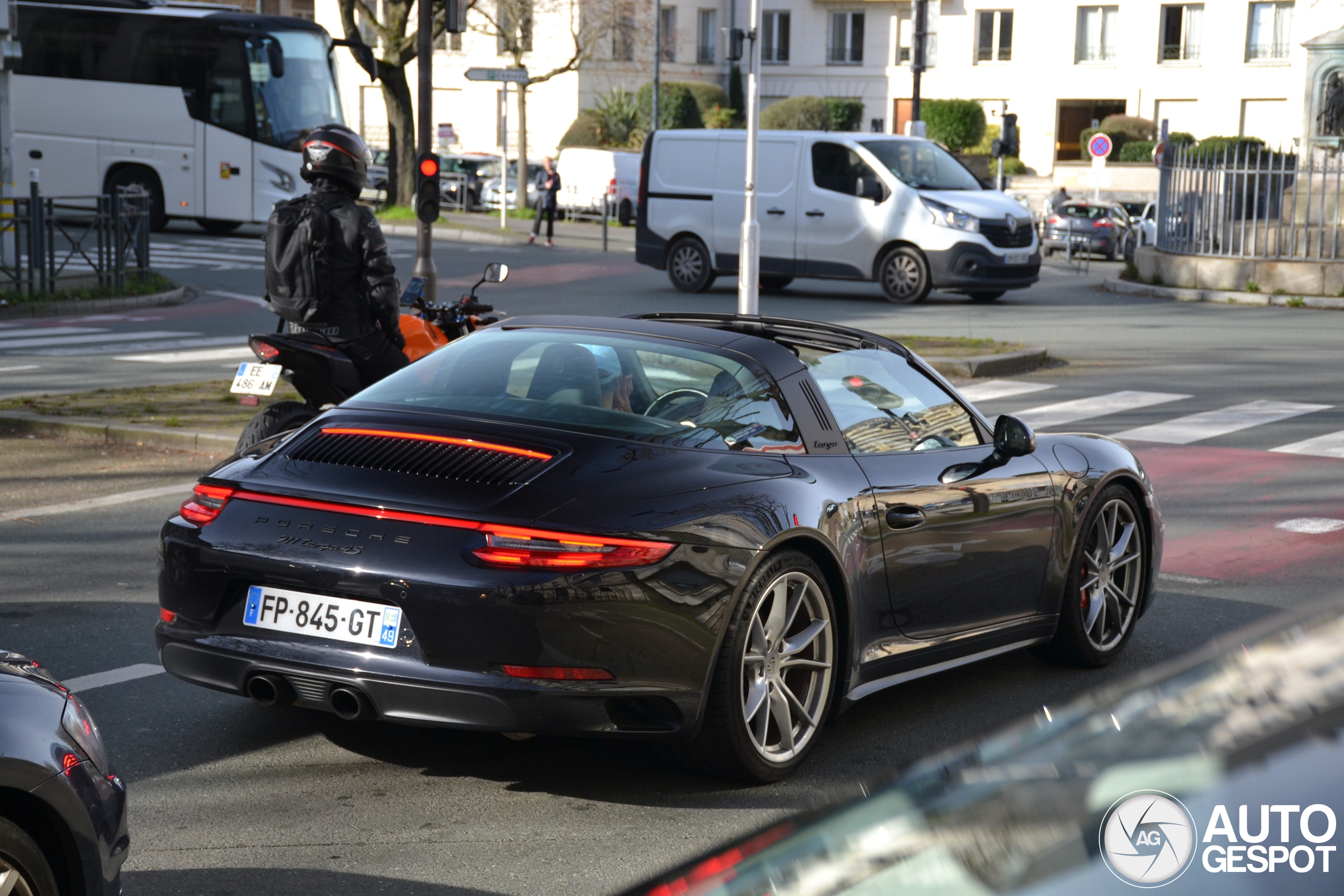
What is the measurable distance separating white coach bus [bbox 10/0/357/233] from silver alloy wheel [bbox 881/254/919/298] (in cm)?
1422

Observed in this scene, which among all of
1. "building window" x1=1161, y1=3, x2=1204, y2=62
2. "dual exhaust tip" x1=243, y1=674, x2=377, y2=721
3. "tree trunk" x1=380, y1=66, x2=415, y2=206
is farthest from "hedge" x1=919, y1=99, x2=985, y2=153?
"dual exhaust tip" x1=243, y1=674, x2=377, y2=721

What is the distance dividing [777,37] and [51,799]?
7297 centimetres

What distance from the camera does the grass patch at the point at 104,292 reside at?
20016 mm

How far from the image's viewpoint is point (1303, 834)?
1.38 metres

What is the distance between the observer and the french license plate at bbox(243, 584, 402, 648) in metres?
4.41

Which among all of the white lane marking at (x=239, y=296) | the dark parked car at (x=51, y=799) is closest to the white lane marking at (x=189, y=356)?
the white lane marking at (x=239, y=296)

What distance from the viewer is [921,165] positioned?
2417 cm

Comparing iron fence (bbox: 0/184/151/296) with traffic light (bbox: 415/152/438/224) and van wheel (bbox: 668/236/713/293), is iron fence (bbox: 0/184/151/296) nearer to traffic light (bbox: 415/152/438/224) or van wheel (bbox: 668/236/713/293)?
traffic light (bbox: 415/152/438/224)

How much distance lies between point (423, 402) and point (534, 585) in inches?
41.2

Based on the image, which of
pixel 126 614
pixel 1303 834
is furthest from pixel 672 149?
pixel 1303 834

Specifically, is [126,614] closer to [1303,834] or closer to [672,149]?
[1303,834]

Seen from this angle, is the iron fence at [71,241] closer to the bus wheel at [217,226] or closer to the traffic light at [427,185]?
the traffic light at [427,185]

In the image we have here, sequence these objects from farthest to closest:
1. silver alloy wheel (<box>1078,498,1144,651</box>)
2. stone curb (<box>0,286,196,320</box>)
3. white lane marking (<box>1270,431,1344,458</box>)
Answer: stone curb (<box>0,286,196,320</box>)
white lane marking (<box>1270,431,1344,458</box>)
silver alloy wheel (<box>1078,498,1144,651</box>)

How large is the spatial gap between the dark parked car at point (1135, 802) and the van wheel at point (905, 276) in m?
22.0
